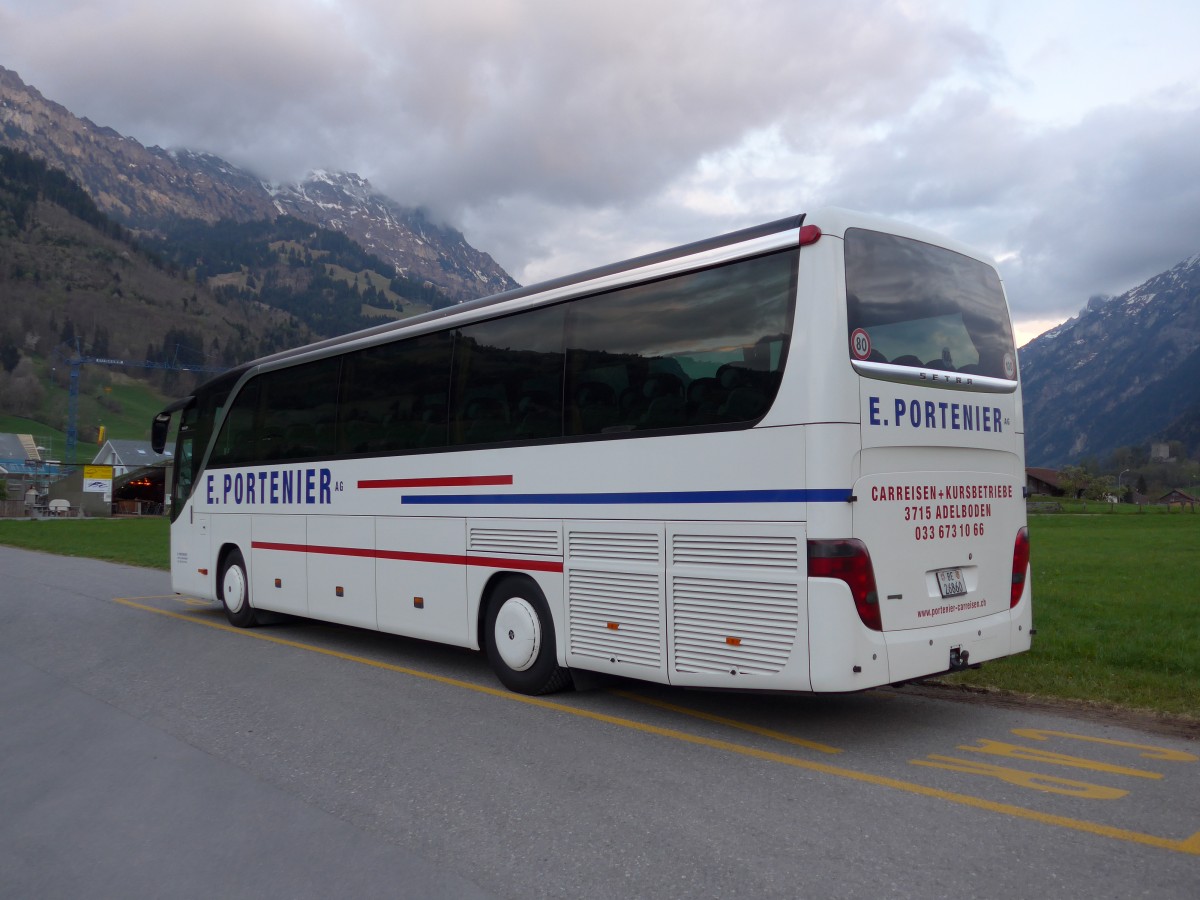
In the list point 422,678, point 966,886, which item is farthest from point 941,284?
point 422,678

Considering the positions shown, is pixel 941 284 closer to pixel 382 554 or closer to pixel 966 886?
pixel 966 886

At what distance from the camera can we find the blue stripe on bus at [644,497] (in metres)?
6.03

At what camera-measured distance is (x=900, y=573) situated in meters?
6.29

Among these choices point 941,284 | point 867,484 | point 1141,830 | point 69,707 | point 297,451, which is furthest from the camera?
point 297,451

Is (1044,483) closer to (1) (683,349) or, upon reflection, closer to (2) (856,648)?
(1) (683,349)

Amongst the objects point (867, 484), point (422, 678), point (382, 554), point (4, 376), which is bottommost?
point (422, 678)

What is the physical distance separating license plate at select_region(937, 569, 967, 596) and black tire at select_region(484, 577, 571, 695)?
2910 mm

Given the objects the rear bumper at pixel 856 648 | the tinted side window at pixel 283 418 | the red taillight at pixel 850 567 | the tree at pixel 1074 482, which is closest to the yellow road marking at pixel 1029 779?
the rear bumper at pixel 856 648

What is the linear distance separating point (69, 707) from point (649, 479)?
4832mm

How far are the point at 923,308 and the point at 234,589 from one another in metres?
9.38

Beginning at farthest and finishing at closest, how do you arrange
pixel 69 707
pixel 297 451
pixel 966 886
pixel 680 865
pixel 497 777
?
pixel 297 451 → pixel 69 707 → pixel 497 777 → pixel 680 865 → pixel 966 886

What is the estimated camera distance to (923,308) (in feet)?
22.3

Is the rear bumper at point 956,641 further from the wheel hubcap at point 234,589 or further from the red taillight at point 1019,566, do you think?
the wheel hubcap at point 234,589

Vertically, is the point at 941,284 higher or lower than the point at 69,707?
higher
